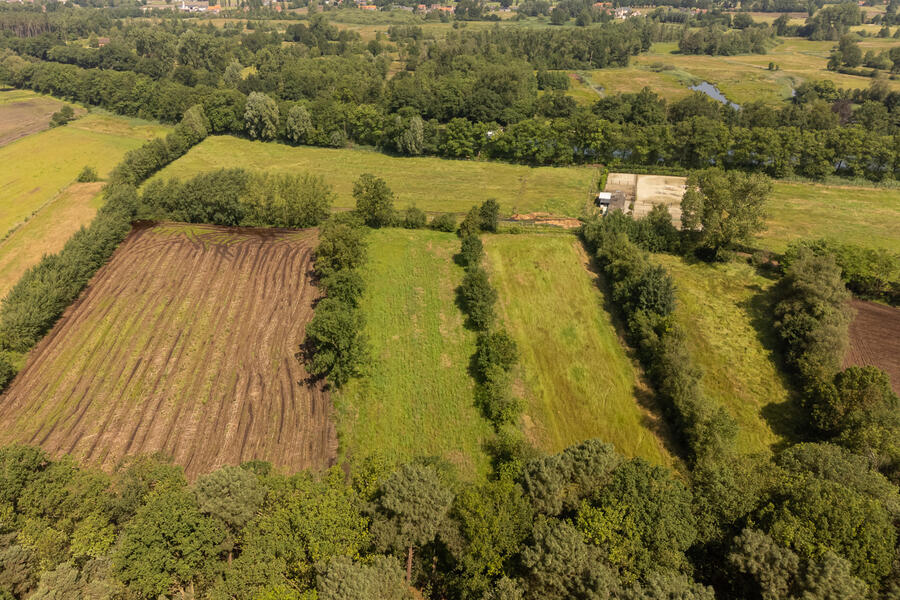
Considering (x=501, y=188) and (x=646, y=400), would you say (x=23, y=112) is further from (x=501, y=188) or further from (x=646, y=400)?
(x=646, y=400)

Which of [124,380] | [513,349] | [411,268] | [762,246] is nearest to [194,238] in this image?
[124,380]

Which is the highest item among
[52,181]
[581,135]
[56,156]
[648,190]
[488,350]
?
[581,135]

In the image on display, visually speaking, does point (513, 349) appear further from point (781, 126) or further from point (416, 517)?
point (781, 126)

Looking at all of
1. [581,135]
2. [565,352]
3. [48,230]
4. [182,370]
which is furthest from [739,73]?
[48,230]

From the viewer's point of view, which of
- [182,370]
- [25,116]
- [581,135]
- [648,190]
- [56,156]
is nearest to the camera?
[182,370]

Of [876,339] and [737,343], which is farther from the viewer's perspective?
[737,343]

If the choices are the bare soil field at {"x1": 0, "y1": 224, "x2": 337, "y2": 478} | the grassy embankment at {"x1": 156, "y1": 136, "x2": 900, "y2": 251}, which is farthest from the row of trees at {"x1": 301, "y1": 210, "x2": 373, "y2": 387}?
the grassy embankment at {"x1": 156, "y1": 136, "x2": 900, "y2": 251}

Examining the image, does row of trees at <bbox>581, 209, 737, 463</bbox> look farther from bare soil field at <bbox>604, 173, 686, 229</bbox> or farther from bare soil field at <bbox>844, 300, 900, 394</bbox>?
bare soil field at <bbox>844, 300, 900, 394</bbox>
